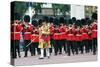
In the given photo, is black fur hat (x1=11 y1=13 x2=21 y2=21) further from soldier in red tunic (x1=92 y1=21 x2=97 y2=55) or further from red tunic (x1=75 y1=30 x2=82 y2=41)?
soldier in red tunic (x1=92 y1=21 x2=97 y2=55)

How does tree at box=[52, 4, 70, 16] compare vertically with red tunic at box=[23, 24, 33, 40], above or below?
above

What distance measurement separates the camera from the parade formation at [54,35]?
2248 mm

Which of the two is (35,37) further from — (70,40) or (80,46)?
(80,46)

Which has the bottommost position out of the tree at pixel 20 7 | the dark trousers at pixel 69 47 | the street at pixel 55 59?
the street at pixel 55 59

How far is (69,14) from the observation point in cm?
247

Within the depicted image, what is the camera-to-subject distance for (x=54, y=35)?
242 cm

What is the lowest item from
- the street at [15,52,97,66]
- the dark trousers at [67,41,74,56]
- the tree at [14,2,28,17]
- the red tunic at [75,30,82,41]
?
the street at [15,52,97,66]

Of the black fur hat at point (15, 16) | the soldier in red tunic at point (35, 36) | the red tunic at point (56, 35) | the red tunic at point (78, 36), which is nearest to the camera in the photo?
the black fur hat at point (15, 16)

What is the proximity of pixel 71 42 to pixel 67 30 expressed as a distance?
0.41 ft

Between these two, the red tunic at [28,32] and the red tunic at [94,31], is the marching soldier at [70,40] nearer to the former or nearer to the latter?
the red tunic at [94,31]

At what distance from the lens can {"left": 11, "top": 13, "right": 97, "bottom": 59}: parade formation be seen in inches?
88.5

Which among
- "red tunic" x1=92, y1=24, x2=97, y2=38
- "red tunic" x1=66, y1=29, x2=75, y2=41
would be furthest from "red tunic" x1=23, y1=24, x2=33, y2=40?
"red tunic" x1=92, y1=24, x2=97, y2=38

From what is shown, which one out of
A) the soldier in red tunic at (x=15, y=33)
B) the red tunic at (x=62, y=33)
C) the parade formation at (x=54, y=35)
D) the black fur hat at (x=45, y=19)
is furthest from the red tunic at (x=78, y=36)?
the soldier in red tunic at (x=15, y=33)
